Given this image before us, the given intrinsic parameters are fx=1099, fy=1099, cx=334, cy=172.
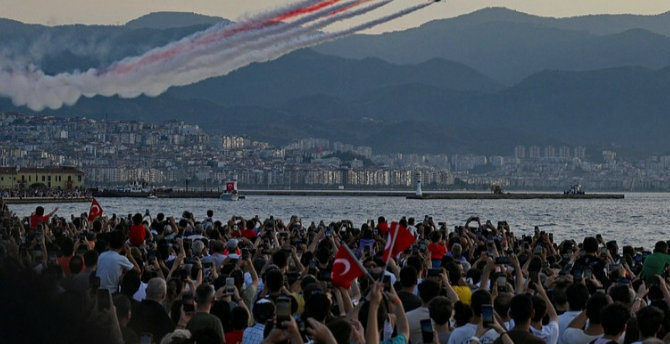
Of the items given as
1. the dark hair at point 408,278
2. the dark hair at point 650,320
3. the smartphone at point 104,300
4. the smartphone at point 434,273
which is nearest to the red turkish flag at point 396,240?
the dark hair at point 408,278

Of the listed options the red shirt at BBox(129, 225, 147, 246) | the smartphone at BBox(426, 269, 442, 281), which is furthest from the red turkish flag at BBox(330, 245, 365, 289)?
the red shirt at BBox(129, 225, 147, 246)

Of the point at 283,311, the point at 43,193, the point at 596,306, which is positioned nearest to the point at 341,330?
the point at 283,311

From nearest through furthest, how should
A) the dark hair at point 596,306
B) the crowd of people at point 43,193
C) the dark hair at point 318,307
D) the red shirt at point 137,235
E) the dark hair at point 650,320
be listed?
1. the dark hair at point 318,307
2. the dark hair at point 650,320
3. the dark hair at point 596,306
4. the red shirt at point 137,235
5. the crowd of people at point 43,193

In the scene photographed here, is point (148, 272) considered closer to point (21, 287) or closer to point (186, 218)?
point (21, 287)

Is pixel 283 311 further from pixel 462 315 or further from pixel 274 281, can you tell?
pixel 274 281

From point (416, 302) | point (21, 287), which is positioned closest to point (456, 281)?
point (416, 302)

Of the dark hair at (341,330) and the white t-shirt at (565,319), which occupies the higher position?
the dark hair at (341,330)

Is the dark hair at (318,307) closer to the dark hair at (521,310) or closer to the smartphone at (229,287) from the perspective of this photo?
the dark hair at (521,310)
